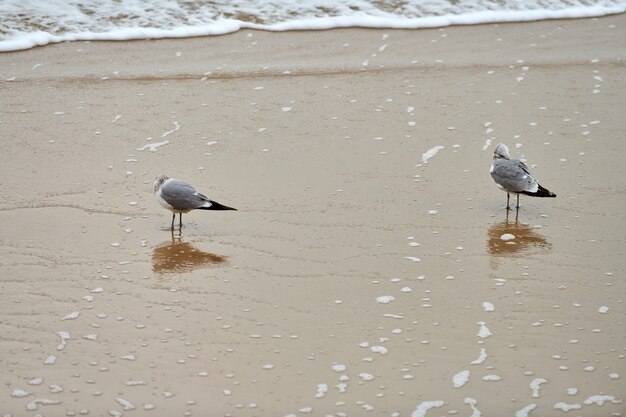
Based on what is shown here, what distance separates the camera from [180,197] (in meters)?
6.05

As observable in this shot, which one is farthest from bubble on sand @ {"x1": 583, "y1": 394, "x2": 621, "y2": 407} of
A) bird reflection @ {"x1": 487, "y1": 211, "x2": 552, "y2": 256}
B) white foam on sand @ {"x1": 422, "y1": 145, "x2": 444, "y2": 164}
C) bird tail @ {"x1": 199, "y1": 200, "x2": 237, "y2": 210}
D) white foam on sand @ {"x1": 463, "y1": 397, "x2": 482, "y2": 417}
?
white foam on sand @ {"x1": 422, "y1": 145, "x2": 444, "y2": 164}

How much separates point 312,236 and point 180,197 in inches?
34.3

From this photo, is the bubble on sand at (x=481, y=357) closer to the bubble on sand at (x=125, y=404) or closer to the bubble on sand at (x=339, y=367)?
the bubble on sand at (x=339, y=367)

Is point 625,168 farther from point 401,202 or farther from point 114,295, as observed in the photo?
point 114,295

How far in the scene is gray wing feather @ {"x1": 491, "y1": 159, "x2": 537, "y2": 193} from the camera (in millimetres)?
6270

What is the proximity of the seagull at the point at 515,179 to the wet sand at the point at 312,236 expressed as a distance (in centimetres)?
21

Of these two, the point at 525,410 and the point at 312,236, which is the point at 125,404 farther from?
the point at 312,236

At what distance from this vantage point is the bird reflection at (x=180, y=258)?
5582 mm

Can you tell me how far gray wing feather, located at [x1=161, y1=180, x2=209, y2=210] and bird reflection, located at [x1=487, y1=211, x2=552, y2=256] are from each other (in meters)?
1.83

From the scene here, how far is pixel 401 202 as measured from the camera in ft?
21.6

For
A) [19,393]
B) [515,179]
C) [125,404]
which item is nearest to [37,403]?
[19,393]

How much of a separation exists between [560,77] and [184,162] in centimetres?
412

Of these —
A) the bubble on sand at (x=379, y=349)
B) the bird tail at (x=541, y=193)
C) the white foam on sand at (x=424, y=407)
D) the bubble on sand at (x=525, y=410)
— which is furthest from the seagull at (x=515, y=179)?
the white foam on sand at (x=424, y=407)

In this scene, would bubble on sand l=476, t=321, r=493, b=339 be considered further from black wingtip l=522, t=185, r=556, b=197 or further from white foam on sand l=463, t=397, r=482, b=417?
black wingtip l=522, t=185, r=556, b=197
